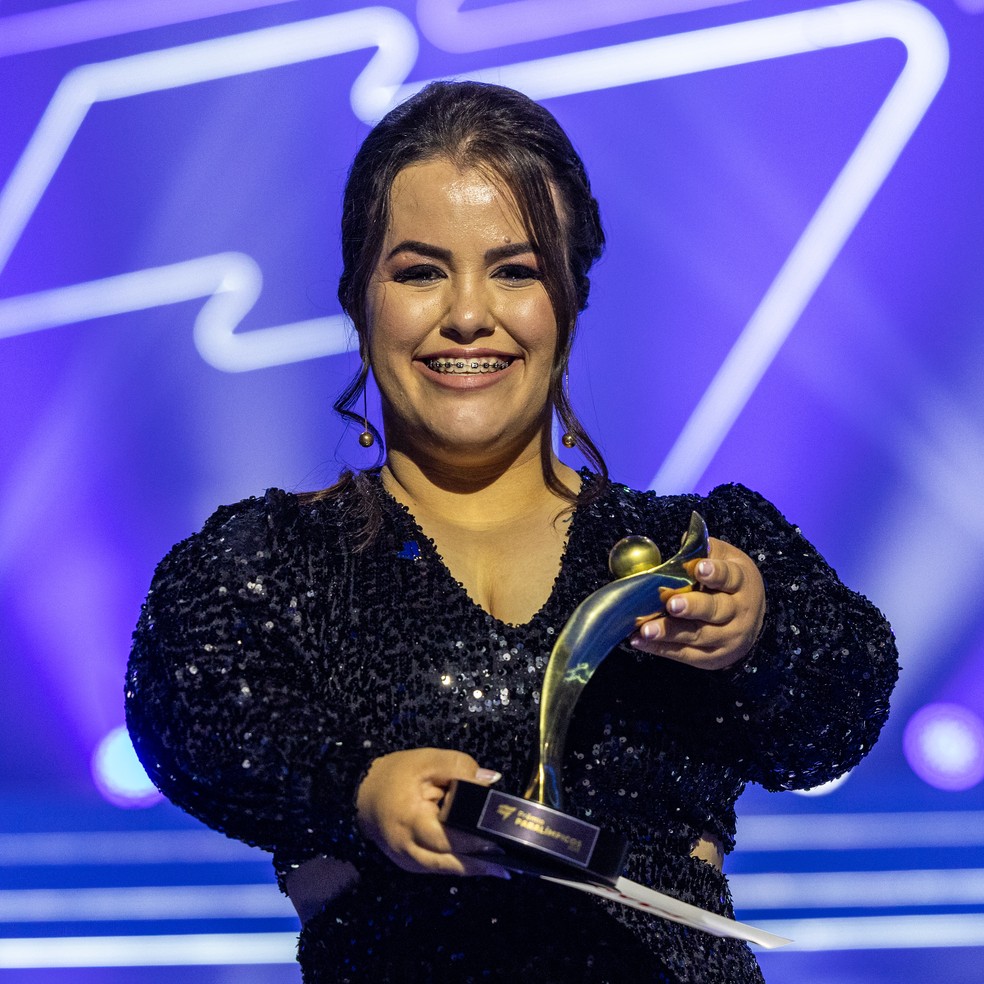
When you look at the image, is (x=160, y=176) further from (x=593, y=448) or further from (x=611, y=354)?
(x=593, y=448)

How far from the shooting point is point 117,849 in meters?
2.47

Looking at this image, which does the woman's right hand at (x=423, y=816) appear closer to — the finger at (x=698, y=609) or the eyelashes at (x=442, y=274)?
the finger at (x=698, y=609)

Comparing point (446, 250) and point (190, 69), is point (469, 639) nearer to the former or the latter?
point (446, 250)

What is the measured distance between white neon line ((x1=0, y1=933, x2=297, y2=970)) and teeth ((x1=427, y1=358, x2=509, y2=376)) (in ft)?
4.37

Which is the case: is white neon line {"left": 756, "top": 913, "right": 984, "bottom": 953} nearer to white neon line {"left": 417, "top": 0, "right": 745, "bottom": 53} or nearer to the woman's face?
the woman's face

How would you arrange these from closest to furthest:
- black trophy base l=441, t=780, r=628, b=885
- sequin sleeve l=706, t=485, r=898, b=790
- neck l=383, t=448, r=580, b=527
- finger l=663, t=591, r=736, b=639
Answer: black trophy base l=441, t=780, r=628, b=885 → finger l=663, t=591, r=736, b=639 → sequin sleeve l=706, t=485, r=898, b=790 → neck l=383, t=448, r=580, b=527

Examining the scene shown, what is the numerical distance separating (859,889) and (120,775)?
1.27m

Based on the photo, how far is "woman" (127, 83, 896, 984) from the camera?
1077mm

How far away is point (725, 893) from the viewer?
4.19 ft

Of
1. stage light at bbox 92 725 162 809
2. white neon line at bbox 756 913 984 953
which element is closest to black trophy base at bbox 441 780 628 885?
white neon line at bbox 756 913 984 953

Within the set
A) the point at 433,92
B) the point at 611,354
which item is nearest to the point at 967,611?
the point at 611,354

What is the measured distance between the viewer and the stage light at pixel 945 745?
8.16 feet

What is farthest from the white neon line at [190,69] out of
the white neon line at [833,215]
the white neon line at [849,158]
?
the white neon line at [833,215]

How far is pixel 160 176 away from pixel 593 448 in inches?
53.0
